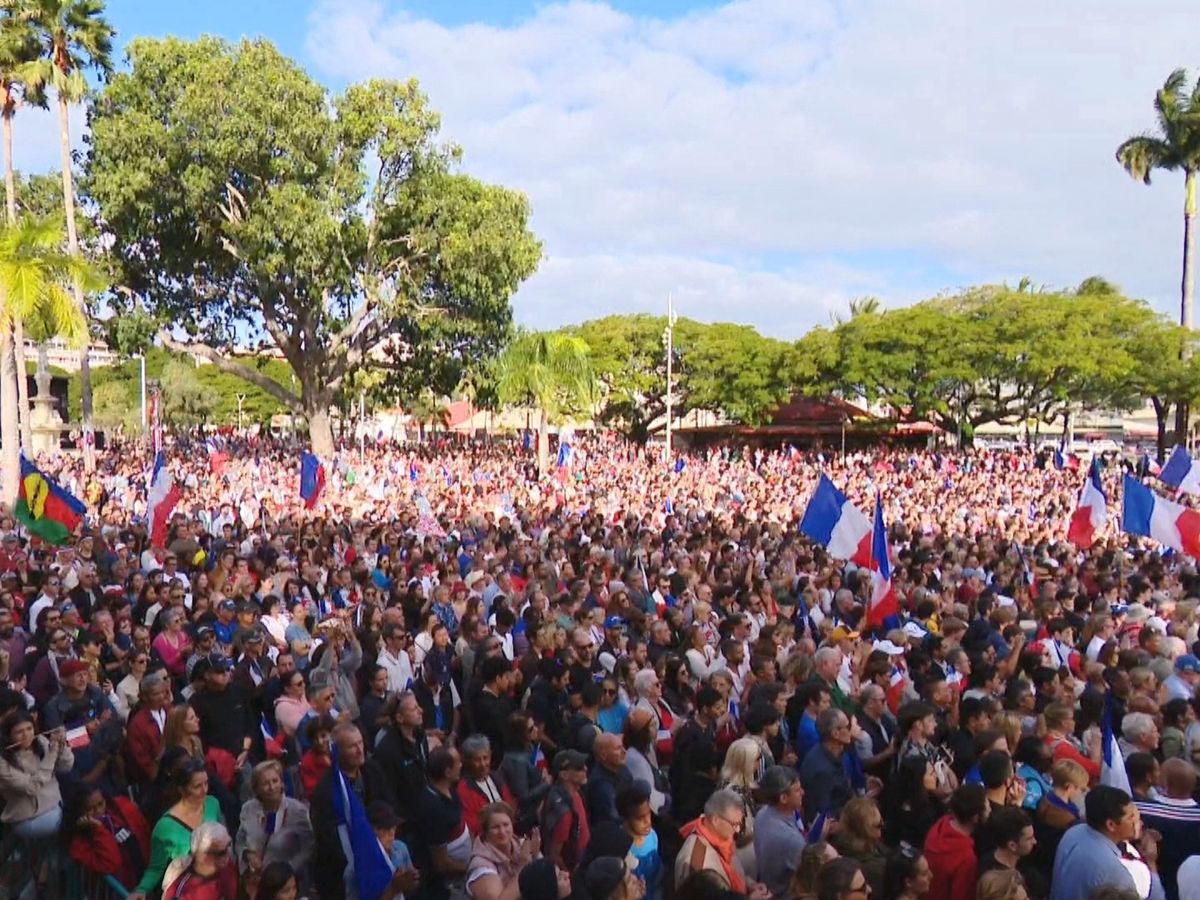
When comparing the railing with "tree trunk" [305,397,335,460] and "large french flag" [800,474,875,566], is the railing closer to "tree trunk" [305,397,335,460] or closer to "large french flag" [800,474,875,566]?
"large french flag" [800,474,875,566]

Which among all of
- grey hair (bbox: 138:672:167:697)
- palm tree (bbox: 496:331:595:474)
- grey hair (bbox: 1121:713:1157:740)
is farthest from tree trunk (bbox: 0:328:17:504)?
palm tree (bbox: 496:331:595:474)

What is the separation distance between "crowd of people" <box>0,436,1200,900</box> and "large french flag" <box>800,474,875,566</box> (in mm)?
400

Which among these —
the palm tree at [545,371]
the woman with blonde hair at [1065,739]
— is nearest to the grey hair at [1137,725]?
the woman with blonde hair at [1065,739]

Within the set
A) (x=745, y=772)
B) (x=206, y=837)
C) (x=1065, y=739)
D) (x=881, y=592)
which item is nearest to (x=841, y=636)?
(x=881, y=592)

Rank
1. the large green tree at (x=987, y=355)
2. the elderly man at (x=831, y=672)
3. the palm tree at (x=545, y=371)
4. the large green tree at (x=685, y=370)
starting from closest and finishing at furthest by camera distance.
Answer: the elderly man at (x=831, y=672) < the palm tree at (x=545, y=371) < the large green tree at (x=987, y=355) < the large green tree at (x=685, y=370)

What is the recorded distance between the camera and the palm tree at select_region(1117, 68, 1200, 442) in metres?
44.7

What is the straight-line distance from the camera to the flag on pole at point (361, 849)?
4258mm

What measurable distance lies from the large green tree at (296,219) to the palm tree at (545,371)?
0.83 meters

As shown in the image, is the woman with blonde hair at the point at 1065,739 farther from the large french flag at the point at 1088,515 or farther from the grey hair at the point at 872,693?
the large french flag at the point at 1088,515

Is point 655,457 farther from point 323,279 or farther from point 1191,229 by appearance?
point 1191,229

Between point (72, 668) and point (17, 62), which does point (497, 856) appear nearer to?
point (72, 668)

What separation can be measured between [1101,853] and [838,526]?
6.43 m

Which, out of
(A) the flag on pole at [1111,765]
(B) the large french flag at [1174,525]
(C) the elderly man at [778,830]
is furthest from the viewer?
(B) the large french flag at [1174,525]

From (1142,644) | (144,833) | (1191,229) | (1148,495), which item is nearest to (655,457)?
(1191,229)
